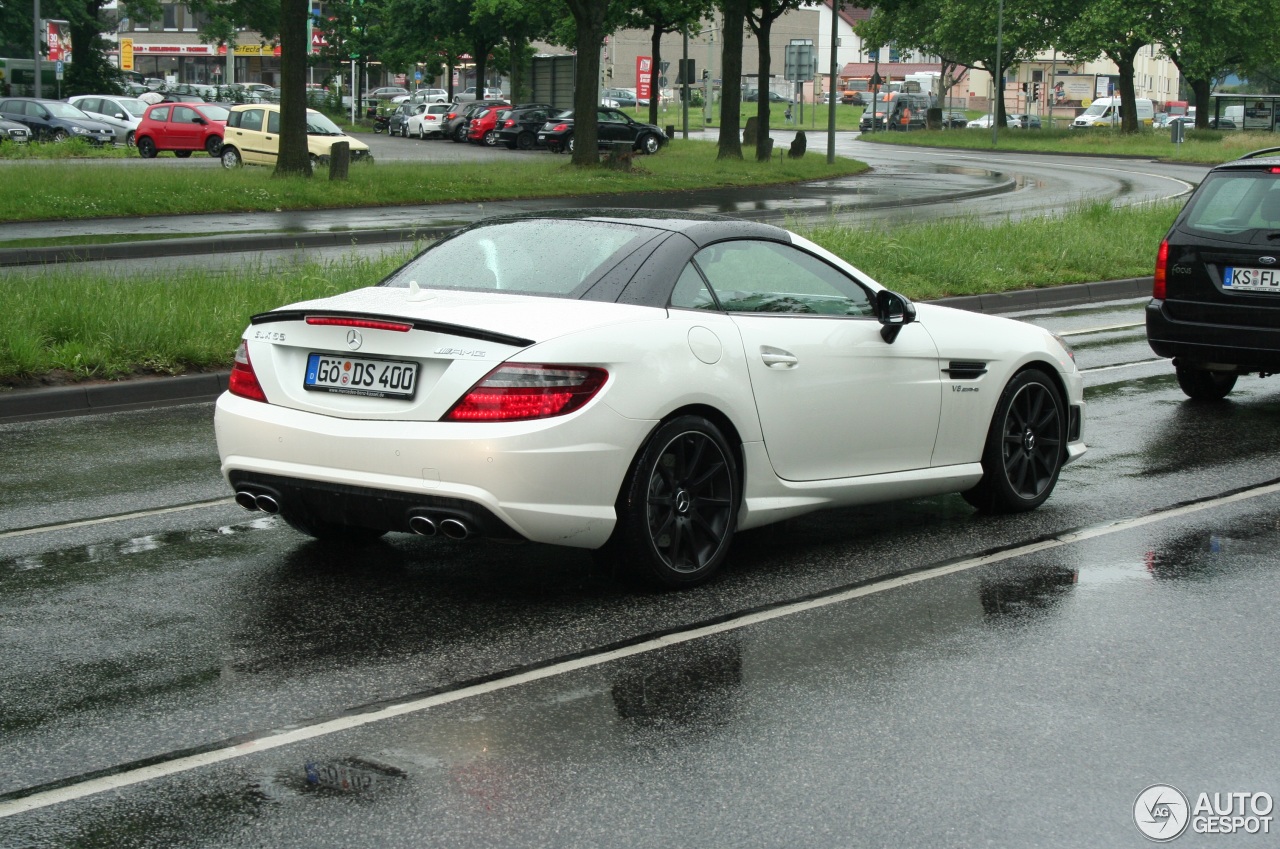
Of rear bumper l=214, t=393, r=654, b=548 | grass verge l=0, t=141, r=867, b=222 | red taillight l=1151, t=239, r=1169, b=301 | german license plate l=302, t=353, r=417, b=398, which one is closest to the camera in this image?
rear bumper l=214, t=393, r=654, b=548

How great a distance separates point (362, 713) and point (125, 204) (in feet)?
75.0

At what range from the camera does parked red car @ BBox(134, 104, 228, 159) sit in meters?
46.5

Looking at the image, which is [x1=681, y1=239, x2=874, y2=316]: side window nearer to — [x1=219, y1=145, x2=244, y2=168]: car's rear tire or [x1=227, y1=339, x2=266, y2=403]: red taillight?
[x1=227, y1=339, x2=266, y2=403]: red taillight

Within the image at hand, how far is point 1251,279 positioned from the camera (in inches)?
407

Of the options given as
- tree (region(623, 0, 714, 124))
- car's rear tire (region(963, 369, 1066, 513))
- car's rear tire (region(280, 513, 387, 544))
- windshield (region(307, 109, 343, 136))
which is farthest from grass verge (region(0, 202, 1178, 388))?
tree (region(623, 0, 714, 124))

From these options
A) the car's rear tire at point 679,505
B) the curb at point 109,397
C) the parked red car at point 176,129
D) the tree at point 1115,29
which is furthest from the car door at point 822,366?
the tree at point 1115,29

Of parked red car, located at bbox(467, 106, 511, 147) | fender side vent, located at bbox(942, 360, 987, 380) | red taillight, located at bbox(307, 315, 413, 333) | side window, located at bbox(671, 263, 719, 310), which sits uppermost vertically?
parked red car, located at bbox(467, 106, 511, 147)

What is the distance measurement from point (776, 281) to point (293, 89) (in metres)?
24.9

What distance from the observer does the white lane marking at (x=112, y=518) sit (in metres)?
6.93

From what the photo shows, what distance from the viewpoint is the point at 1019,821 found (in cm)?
393

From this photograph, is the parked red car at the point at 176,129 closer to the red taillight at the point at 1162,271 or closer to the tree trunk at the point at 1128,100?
the red taillight at the point at 1162,271

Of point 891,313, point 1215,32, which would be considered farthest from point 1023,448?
point 1215,32

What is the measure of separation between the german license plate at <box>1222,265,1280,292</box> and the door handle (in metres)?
5.24

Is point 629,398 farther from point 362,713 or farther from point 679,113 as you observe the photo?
point 679,113
